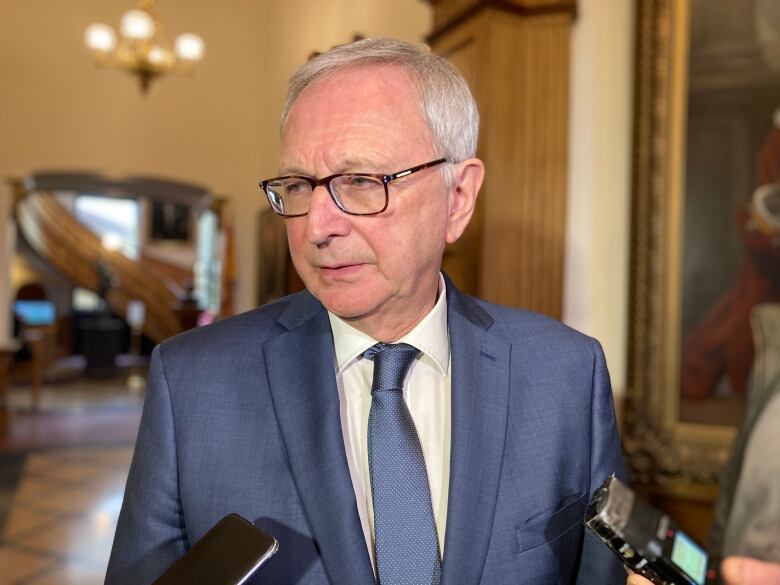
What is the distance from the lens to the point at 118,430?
28.7 ft

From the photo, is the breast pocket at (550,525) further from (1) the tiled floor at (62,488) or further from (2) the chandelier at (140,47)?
(2) the chandelier at (140,47)

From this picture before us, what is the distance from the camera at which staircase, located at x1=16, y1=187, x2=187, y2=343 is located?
16.2 metres

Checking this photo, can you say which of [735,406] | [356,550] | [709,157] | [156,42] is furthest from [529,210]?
[156,42]

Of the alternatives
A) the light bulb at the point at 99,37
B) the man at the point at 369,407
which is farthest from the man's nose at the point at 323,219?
the light bulb at the point at 99,37

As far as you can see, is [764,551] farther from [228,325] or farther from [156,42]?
[156,42]

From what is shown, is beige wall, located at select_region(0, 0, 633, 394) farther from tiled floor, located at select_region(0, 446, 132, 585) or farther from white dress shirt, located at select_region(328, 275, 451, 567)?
white dress shirt, located at select_region(328, 275, 451, 567)

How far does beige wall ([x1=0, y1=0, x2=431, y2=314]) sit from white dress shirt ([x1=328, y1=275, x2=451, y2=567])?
25.8 ft

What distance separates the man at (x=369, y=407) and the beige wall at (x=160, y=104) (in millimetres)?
7844

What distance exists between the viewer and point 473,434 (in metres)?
1.29

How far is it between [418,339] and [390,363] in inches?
3.3

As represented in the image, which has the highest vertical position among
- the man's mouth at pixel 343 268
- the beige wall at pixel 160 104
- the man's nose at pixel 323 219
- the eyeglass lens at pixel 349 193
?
the beige wall at pixel 160 104

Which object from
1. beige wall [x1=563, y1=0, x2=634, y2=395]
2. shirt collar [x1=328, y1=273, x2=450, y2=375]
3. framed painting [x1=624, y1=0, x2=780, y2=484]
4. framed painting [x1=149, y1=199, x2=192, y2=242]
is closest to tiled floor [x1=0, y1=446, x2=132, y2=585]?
beige wall [x1=563, y1=0, x2=634, y2=395]

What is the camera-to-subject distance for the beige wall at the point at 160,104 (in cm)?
913

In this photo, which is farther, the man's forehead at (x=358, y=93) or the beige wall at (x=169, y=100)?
the beige wall at (x=169, y=100)
